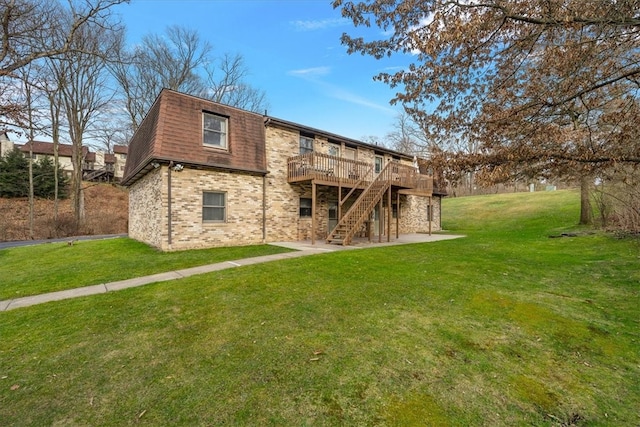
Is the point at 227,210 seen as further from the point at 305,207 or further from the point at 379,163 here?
the point at 379,163

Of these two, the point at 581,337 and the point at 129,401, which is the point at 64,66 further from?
the point at 581,337

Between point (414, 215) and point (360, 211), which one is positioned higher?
point (360, 211)

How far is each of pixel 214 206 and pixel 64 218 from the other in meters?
15.0

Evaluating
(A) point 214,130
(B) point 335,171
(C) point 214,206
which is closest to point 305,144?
(B) point 335,171

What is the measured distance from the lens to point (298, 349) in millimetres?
3553

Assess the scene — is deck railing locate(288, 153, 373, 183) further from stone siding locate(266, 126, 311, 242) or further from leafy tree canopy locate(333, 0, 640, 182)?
leafy tree canopy locate(333, 0, 640, 182)

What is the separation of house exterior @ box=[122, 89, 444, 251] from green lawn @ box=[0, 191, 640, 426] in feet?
16.8

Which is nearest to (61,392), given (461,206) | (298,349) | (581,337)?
(298,349)

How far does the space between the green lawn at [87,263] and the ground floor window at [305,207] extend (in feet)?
→ 12.3

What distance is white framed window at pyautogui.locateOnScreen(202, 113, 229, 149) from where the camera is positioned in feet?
38.4

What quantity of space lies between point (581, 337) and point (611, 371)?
2.76 feet

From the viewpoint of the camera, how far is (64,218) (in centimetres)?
1948

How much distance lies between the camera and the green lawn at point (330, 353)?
259cm

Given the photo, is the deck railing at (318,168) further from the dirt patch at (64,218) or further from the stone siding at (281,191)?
the dirt patch at (64,218)
